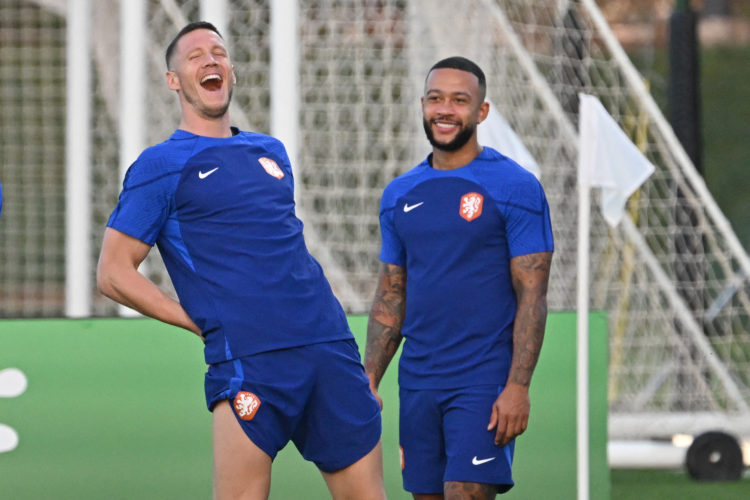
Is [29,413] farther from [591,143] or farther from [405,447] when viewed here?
[591,143]

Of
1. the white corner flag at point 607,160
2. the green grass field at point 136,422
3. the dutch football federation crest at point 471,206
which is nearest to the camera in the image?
the dutch football federation crest at point 471,206

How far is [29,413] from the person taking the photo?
5707mm

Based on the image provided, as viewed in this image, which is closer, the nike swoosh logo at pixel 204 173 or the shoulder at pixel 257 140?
the nike swoosh logo at pixel 204 173

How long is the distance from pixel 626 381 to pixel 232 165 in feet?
21.0

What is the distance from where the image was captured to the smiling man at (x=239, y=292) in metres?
3.70

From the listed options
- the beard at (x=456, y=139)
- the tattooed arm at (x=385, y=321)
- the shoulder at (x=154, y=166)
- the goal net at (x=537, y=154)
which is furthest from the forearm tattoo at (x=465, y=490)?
the goal net at (x=537, y=154)

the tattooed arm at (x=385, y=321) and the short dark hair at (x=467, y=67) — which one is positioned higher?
→ the short dark hair at (x=467, y=67)

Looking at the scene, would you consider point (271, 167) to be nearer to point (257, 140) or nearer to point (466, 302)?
point (257, 140)

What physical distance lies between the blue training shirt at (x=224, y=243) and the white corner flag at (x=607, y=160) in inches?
81.1

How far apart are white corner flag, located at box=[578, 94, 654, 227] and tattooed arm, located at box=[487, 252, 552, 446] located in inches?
55.6

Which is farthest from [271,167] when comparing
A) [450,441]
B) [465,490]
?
[465,490]

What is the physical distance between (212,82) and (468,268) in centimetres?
99

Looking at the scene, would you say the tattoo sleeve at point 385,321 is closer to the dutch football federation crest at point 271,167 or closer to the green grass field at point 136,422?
the dutch football federation crest at point 271,167

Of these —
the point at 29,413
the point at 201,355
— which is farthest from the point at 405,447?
the point at 29,413
